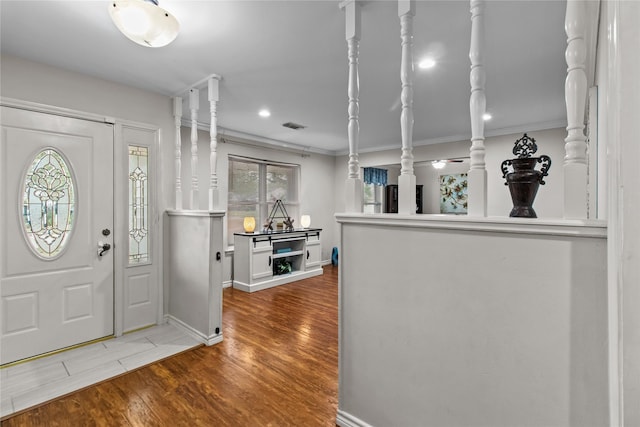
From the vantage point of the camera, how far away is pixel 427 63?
265 centimetres

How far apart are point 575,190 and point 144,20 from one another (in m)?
2.17

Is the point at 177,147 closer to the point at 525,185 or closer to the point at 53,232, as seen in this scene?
the point at 53,232

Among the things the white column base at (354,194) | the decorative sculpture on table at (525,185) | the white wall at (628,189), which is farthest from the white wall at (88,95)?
the white wall at (628,189)

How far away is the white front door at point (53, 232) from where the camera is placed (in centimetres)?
251

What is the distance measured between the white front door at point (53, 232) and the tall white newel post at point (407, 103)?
2887 mm

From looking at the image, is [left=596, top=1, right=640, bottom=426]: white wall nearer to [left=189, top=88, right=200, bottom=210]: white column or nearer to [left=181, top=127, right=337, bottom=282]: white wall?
[left=189, top=88, right=200, bottom=210]: white column

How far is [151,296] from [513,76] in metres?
4.30

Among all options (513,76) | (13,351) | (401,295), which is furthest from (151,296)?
(513,76)

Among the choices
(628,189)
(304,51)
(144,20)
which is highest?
(304,51)

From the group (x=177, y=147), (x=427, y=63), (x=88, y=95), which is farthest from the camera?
(x=177, y=147)

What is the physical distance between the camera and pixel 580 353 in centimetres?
108

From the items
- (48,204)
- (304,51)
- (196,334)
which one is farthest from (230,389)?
(304,51)

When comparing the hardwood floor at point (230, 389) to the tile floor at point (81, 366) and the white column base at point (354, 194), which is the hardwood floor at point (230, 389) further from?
the white column base at point (354, 194)

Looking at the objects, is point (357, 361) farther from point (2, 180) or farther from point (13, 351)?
point (2, 180)
